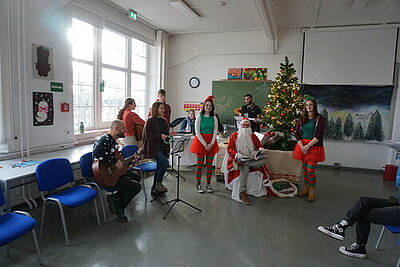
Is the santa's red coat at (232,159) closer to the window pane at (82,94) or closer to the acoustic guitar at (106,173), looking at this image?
the acoustic guitar at (106,173)

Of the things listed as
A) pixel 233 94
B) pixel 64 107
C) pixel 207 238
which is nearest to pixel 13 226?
pixel 207 238

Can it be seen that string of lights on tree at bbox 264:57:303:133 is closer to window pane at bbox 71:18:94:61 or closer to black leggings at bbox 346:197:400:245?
black leggings at bbox 346:197:400:245

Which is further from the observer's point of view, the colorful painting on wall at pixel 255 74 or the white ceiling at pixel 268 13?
the colorful painting on wall at pixel 255 74

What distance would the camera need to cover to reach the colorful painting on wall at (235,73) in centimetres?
747

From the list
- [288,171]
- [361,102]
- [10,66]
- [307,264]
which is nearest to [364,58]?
[361,102]

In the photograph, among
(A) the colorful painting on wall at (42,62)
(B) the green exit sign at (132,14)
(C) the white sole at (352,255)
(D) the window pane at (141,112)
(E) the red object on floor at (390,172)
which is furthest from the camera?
(D) the window pane at (141,112)

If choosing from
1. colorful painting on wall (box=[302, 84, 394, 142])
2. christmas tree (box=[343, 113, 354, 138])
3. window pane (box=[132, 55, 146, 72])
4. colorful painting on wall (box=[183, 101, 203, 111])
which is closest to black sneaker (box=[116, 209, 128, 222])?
window pane (box=[132, 55, 146, 72])

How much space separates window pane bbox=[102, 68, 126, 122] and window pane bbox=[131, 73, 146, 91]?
434 mm

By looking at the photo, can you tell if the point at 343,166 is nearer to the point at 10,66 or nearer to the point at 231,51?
the point at 231,51

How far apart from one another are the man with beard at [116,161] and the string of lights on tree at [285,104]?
3.03m

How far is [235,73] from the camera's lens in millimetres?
7508

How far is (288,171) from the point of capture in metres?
4.93

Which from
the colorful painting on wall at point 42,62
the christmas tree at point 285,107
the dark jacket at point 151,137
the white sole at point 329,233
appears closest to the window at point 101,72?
the colorful painting on wall at point 42,62

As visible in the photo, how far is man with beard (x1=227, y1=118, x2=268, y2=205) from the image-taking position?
443 cm
